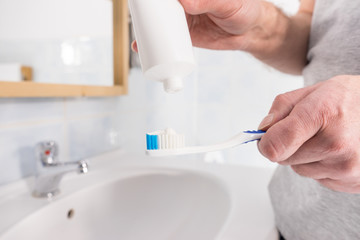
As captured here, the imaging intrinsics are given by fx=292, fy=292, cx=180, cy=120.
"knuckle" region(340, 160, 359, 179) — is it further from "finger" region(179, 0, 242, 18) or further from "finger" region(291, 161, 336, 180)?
"finger" region(179, 0, 242, 18)

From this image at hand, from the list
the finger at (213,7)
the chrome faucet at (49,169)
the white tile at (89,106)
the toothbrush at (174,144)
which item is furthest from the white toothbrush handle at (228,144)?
the white tile at (89,106)

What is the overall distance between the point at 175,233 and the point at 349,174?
335mm

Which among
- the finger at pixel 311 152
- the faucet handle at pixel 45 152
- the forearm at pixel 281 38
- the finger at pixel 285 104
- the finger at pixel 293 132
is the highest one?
the forearm at pixel 281 38

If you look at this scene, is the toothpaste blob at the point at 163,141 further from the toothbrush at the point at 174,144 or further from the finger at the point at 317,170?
the finger at the point at 317,170

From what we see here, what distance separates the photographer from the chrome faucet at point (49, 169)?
1.46 ft

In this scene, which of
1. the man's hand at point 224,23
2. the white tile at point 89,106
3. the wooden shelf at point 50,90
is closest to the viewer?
the man's hand at point 224,23

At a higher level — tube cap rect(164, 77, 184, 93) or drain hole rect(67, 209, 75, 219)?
tube cap rect(164, 77, 184, 93)

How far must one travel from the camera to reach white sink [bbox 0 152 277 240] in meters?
0.38

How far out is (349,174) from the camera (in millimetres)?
222

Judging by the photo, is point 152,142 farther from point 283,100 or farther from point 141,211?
point 141,211

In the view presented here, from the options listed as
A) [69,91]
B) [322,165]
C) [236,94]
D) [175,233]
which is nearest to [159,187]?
[175,233]

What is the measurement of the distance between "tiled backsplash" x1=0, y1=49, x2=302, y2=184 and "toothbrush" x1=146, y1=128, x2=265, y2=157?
1.01 feet

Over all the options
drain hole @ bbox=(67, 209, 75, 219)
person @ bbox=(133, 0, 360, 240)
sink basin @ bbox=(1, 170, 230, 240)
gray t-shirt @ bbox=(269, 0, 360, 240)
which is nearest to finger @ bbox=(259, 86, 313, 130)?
person @ bbox=(133, 0, 360, 240)

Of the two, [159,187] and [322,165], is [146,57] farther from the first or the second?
[159,187]
